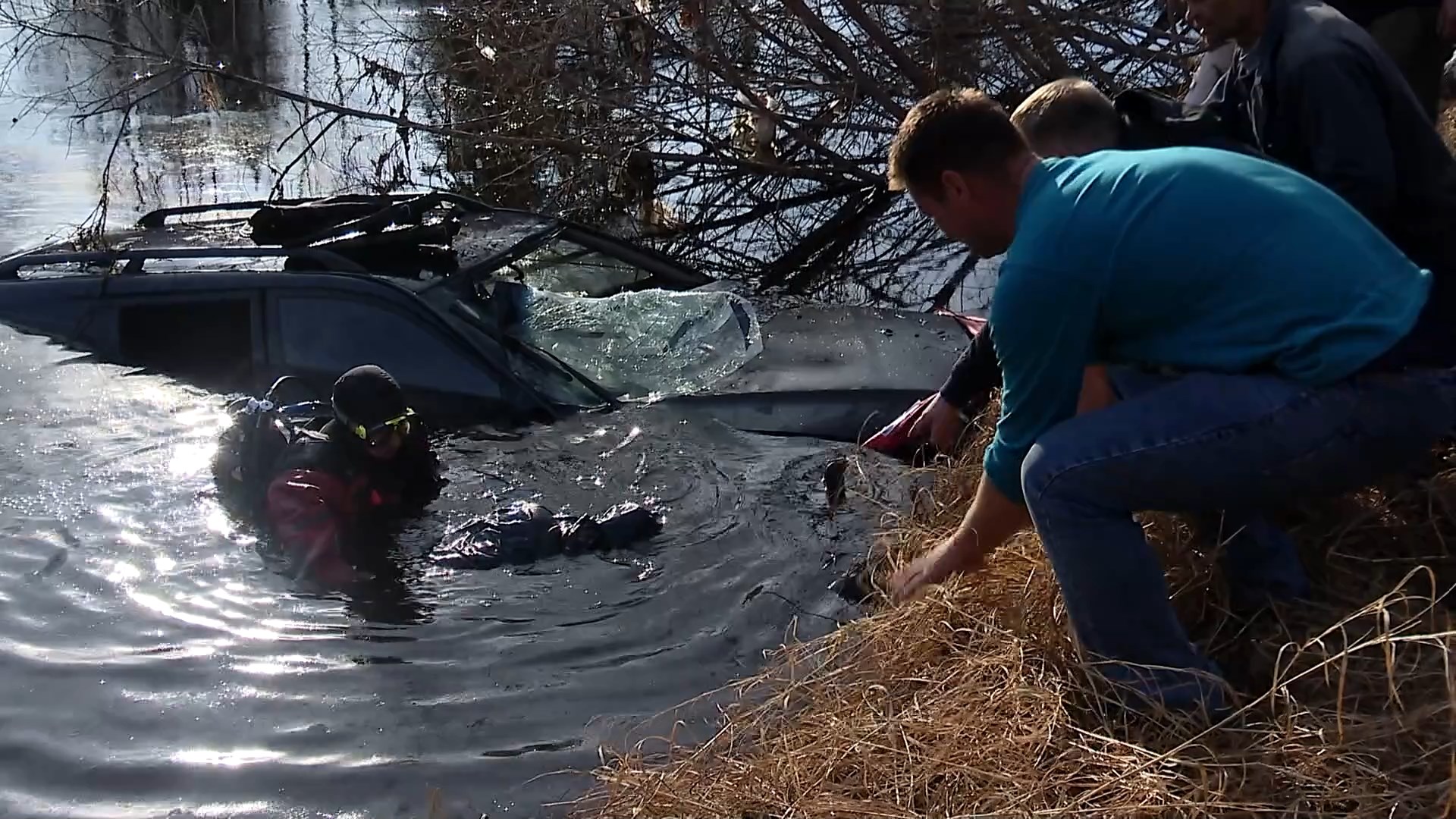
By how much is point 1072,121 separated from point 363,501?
308 cm

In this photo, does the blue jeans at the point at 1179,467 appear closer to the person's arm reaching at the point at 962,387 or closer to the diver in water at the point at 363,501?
the person's arm reaching at the point at 962,387

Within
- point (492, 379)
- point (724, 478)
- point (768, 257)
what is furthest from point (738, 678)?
point (768, 257)

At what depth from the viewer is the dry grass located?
2.52 metres

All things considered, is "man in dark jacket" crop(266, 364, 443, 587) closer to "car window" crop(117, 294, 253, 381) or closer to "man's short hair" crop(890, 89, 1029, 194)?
"car window" crop(117, 294, 253, 381)

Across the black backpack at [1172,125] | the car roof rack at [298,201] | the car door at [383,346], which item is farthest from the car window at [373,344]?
the black backpack at [1172,125]

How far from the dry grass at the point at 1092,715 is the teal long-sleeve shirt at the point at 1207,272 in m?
0.62

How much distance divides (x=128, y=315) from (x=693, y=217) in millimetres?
7600

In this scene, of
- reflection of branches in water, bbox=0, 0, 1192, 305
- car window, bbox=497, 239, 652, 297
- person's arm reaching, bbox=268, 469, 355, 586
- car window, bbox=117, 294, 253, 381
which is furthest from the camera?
reflection of branches in water, bbox=0, 0, 1192, 305

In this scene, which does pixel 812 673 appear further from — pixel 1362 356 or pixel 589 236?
pixel 589 236

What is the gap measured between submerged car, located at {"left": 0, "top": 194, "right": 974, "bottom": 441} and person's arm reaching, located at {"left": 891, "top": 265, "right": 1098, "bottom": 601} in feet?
8.31

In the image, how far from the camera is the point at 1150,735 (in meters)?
2.73

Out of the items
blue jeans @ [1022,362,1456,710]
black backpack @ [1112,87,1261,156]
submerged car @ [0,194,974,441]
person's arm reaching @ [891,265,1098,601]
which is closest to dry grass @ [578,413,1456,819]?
blue jeans @ [1022,362,1456,710]

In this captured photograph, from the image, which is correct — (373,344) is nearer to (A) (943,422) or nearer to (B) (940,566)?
(A) (943,422)

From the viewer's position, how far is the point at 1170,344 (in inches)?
107
